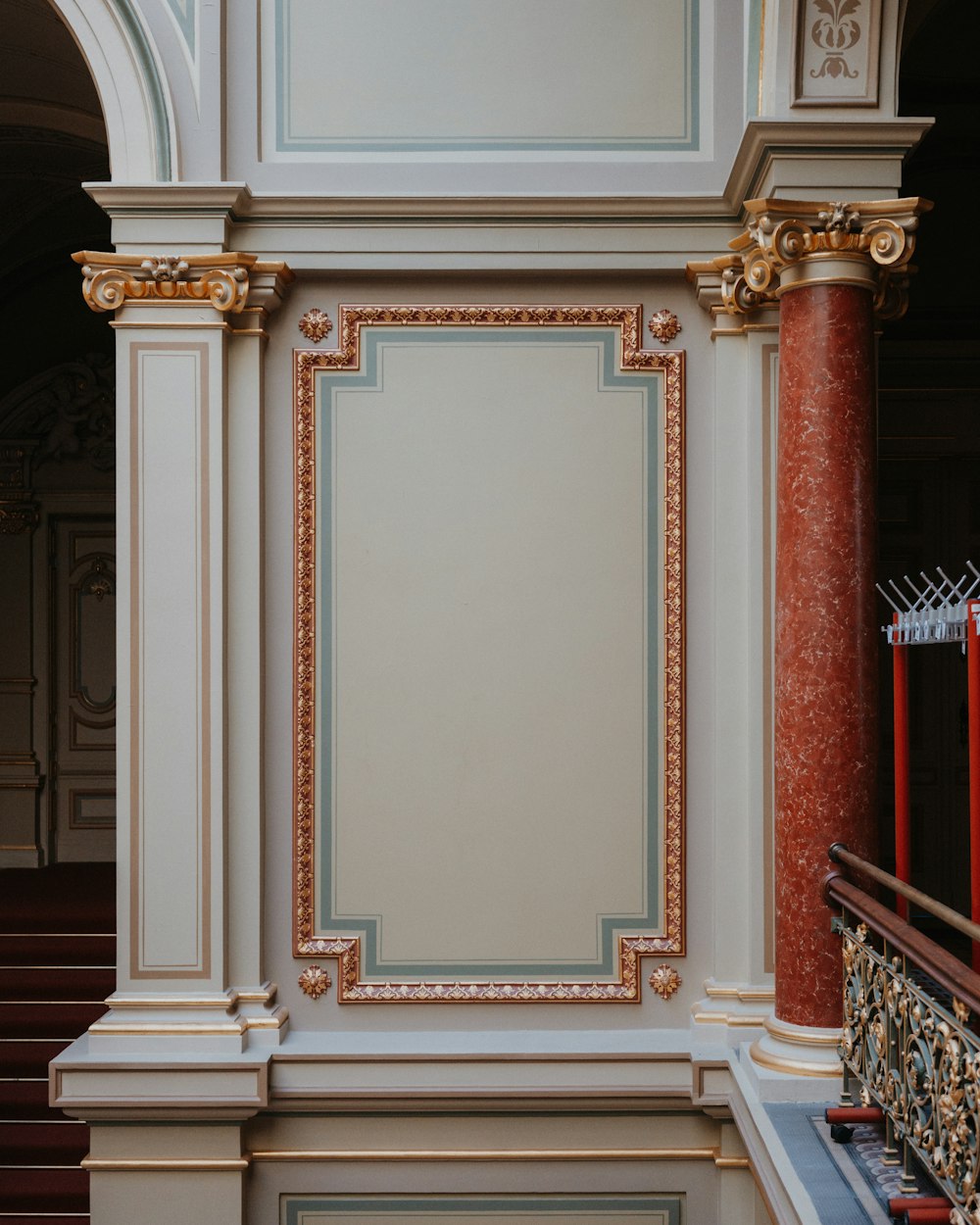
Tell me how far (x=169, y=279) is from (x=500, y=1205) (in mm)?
3319

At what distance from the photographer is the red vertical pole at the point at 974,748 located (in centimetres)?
254

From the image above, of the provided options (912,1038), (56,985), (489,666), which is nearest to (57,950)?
(56,985)

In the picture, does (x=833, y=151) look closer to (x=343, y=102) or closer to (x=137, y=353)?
(x=343, y=102)

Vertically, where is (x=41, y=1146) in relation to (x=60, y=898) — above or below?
below

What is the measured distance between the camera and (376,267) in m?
3.76

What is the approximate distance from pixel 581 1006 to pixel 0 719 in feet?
16.3

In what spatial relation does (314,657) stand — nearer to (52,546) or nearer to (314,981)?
(314,981)

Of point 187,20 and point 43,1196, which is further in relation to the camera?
point 43,1196

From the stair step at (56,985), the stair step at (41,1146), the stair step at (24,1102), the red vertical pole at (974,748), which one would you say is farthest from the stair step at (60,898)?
the red vertical pole at (974,748)

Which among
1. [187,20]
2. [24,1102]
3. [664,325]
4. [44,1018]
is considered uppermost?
[187,20]

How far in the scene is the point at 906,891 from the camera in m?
2.65

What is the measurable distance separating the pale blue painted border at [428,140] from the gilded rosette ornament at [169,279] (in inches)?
19.8

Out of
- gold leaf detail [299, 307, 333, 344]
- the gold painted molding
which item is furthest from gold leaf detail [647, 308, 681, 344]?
the gold painted molding

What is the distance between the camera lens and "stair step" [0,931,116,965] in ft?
17.8
